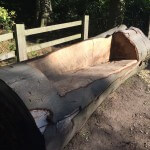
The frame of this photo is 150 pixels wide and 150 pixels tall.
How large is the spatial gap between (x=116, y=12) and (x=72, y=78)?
5.18 m

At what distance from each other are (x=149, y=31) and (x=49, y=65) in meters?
5.52

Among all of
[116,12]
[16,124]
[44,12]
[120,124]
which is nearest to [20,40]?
[120,124]

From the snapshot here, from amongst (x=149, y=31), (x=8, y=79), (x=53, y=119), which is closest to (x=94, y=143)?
(x=53, y=119)

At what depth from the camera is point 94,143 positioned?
383 cm

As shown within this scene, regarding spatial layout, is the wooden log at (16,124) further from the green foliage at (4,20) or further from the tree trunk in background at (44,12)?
the tree trunk in background at (44,12)

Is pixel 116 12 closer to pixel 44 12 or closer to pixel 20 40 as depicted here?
pixel 44 12

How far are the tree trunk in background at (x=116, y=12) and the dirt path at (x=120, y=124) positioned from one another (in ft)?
13.0

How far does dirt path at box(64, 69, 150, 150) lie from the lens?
3.82 metres

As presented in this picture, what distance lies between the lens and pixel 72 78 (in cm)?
441

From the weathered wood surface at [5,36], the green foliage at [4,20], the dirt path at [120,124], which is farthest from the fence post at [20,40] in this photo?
the green foliage at [4,20]

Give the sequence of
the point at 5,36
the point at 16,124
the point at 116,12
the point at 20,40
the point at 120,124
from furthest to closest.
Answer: the point at 116,12 < the point at 20,40 < the point at 5,36 < the point at 120,124 < the point at 16,124

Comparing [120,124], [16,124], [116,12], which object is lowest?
[120,124]

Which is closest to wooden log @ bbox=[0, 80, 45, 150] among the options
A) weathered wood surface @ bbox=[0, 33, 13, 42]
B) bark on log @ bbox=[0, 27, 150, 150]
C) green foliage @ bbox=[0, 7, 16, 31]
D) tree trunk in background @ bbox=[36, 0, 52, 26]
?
bark on log @ bbox=[0, 27, 150, 150]

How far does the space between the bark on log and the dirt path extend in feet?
0.93
